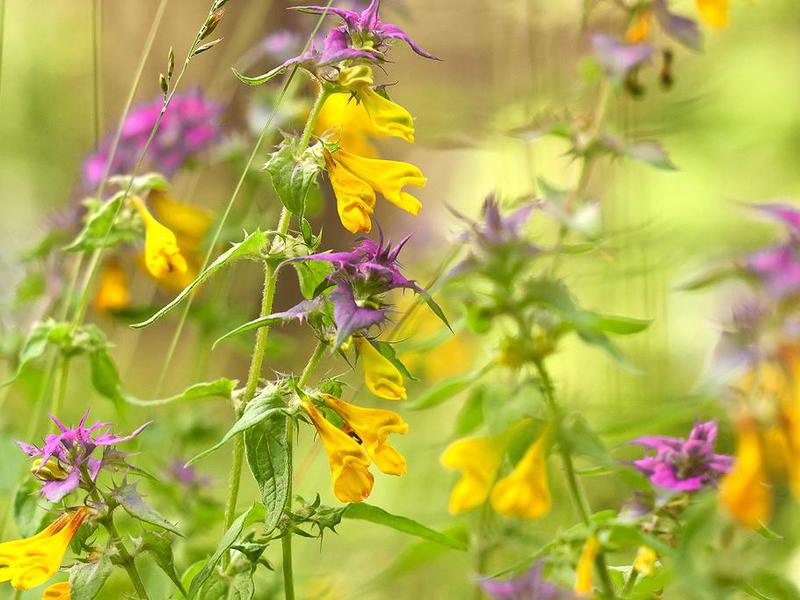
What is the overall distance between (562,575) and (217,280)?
936mm

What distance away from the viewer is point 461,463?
705 millimetres

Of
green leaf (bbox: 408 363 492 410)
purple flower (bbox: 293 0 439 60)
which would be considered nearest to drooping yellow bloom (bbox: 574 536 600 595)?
green leaf (bbox: 408 363 492 410)

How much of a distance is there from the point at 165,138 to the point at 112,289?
192 millimetres

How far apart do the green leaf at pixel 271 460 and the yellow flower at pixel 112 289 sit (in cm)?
63

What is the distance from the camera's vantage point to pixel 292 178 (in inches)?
28.5

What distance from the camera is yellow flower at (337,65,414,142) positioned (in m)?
0.74

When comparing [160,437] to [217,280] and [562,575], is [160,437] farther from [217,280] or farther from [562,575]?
[562,575]

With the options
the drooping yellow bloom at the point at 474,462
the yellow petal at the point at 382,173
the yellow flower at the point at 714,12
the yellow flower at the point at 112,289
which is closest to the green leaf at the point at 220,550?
the drooping yellow bloom at the point at 474,462

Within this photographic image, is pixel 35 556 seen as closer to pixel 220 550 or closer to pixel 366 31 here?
pixel 220 550

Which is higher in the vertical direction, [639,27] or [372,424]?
[639,27]

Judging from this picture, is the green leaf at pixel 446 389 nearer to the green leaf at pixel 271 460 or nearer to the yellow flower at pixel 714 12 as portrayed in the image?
the green leaf at pixel 271 460

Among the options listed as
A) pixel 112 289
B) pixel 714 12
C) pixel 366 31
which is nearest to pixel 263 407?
pixel 366 31

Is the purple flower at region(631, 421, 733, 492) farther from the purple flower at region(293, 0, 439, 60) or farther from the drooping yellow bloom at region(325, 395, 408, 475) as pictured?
the purple flower at region(293, 0, 439, 60)

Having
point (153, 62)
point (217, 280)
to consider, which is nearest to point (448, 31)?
point (153, 62)
